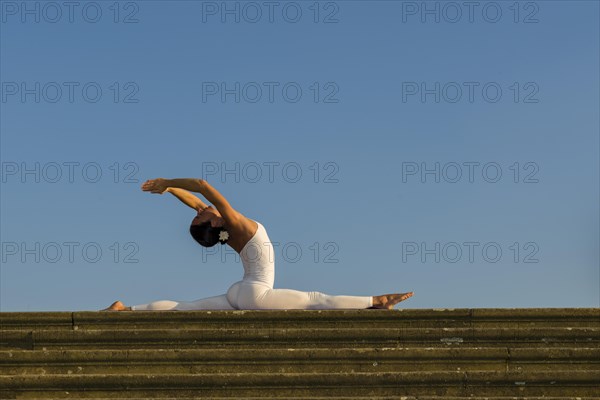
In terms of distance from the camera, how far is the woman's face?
10.0 meters

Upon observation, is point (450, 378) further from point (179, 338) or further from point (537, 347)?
point (179, 338)

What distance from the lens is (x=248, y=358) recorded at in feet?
26.6

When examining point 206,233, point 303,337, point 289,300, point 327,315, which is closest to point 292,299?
point 289,300

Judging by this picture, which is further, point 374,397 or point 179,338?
point 179,338

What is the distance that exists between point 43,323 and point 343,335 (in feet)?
9.10

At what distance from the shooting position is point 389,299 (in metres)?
9.99

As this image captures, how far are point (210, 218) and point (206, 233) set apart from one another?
0.51 feet

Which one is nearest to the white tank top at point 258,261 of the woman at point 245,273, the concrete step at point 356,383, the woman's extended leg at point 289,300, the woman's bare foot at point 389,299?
the woman at point 245,273

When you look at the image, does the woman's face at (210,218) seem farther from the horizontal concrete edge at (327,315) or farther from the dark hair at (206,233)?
the horizontal concrete edge at (327,315)

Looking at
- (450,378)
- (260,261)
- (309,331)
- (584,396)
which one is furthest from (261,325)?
(584,396)

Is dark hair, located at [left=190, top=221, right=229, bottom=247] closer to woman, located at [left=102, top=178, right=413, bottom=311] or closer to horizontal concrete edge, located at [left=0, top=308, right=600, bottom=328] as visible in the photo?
woman, located at [left=102, top=178, right=413, bottom=311]

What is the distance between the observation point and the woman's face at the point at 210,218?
10.0 meters

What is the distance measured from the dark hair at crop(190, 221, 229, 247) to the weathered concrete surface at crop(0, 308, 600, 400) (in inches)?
50.9

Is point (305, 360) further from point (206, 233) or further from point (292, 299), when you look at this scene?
point (206, 233)
